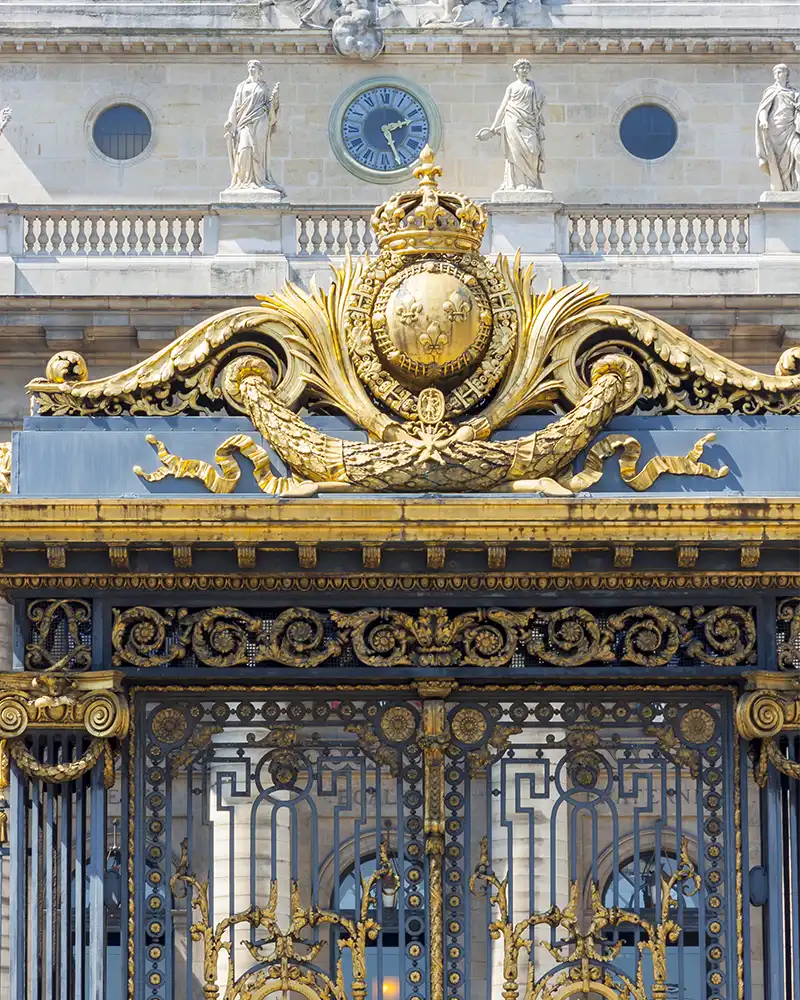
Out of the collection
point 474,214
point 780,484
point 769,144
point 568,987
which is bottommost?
point 568,987

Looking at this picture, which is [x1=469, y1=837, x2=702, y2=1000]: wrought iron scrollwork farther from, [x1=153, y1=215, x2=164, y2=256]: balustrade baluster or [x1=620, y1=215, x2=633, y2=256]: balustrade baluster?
[x1=153, y1=215, x2=164, y2=256]: balustrade baluster

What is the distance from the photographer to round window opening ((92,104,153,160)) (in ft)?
156

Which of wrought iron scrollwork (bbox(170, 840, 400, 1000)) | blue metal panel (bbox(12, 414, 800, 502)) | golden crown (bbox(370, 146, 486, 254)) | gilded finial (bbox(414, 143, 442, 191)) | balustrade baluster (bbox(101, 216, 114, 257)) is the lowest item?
wrought iron scrollwork (bbox(170, 840, 400, 1000))

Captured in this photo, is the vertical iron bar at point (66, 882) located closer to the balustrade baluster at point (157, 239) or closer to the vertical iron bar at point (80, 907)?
the vertical iron bar at point (80, 907)

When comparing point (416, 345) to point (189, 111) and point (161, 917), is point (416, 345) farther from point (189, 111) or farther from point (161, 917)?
point (189, 111)

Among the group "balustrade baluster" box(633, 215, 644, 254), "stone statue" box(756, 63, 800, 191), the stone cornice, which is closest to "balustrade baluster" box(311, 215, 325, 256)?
"balustrade baluster" box(633, 215, 644, 254)

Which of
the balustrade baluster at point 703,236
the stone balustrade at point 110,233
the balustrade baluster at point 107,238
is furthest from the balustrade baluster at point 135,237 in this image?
the balustrade baluster at point 703,236

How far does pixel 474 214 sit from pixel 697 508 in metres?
2.17

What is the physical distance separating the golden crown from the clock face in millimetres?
28604

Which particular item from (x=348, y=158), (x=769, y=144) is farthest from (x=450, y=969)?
(x=348, y=158)

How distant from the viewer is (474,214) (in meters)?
19.0

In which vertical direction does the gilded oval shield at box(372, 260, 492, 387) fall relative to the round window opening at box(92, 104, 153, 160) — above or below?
below

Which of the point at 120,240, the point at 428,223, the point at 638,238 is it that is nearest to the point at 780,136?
the point at 638,238

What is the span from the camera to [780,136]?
42156 millimetres
